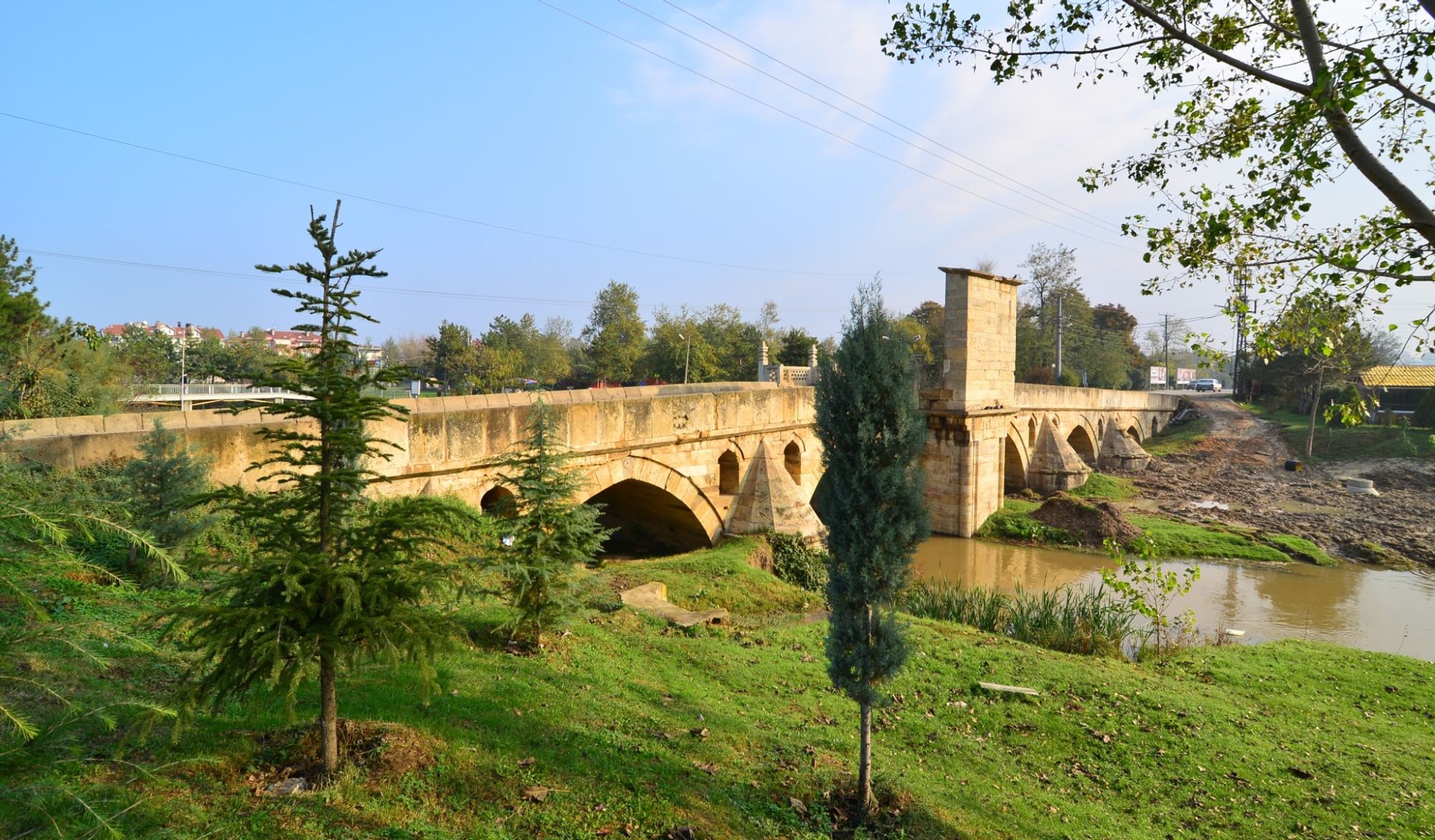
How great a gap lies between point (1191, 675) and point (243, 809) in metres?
10.1

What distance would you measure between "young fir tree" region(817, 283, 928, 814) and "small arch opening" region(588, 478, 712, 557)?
24.5 feet

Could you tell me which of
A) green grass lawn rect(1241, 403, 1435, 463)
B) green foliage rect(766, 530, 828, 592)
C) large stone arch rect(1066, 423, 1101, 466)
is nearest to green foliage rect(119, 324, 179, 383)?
green foliage rect(766, 530, 828, 592)

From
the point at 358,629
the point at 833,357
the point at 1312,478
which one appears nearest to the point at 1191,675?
the point at 833,357

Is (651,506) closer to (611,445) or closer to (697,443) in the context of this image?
(697,443)

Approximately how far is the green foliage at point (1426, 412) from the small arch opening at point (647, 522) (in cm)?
3390

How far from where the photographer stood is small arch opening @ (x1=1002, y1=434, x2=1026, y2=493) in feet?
85.1

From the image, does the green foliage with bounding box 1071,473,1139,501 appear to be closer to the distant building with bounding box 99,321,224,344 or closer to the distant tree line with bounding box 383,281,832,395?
the distant tree line with bounding box 383,281,832,395

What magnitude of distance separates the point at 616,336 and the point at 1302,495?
30.3 metres

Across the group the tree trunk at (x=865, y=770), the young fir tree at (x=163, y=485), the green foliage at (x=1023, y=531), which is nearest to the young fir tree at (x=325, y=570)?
the tree trunk at (x=865, y=770)

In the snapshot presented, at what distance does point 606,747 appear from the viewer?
5.26 m

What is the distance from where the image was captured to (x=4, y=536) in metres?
2.92

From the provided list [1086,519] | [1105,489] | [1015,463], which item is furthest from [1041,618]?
[1105,489]

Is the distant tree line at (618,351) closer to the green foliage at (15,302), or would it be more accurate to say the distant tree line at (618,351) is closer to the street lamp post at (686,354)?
the street lamp post at (686,354)

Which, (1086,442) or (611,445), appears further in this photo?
(1086,442)
